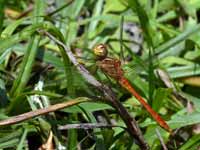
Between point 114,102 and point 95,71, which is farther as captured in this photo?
point 95,71

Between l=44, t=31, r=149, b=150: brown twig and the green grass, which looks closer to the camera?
l=44, t=31, r=149, b=150: brown twig

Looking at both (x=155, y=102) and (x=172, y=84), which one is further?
(x=172, y=84)

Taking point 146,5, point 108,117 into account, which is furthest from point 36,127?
point 146,5

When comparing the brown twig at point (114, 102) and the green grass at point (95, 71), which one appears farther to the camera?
the green grass at point (95, 71)

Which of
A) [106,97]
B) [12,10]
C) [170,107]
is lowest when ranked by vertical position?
[170,107]

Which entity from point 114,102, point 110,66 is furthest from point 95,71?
point 114,102

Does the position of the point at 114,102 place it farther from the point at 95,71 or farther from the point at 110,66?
the point at 95,71

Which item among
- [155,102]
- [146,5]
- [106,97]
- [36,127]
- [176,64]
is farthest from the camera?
[146,5]

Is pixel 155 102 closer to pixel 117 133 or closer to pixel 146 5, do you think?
pixel 117 133
